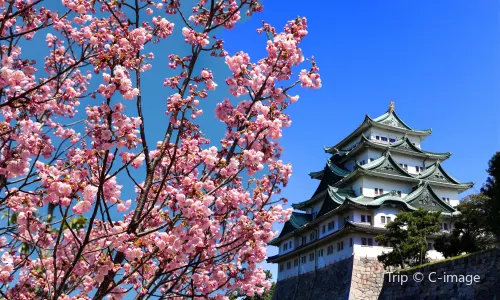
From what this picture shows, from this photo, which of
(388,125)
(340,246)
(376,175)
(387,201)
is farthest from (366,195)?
(388,125)

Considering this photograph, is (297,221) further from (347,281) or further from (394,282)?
(394,282)

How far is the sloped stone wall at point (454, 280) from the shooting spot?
20266 mm

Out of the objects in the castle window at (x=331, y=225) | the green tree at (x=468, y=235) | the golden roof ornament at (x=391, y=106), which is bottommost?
the green tree at (x=468, y=235)

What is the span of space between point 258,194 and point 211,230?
4.07ft

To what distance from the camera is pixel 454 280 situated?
22.6 meters

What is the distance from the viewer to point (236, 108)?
22.4 feet

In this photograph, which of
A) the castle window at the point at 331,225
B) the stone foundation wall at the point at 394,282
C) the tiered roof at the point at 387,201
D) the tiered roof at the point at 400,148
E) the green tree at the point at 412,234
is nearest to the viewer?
the stone foundation wall at the point at 394,282

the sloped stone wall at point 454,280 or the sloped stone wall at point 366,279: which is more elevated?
the sloped stone wall at point 366,279

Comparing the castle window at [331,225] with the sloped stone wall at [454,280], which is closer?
the sloped stone wall at [454,280]

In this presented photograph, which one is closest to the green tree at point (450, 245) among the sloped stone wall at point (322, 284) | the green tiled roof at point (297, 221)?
the sloped stone wall at point (322, 284)

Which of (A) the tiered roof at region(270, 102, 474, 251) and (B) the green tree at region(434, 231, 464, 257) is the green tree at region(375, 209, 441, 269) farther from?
(A) the tiered roof at region(270, 102, 474, 251)

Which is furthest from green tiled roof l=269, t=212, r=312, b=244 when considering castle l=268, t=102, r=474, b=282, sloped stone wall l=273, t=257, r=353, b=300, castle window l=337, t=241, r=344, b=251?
castle window l=337, t=241, r=344, b=251

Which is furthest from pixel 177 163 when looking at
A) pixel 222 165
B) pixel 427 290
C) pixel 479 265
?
pixel 427 290

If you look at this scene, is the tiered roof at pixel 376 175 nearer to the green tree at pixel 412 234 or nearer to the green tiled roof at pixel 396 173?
the green tiled roof at pixel 396 173
